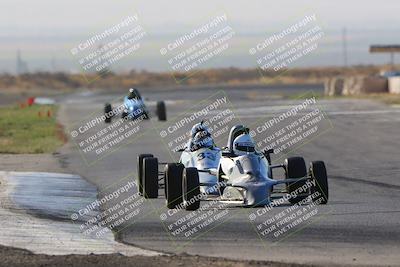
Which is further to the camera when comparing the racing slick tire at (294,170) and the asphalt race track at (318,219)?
the racing slick tire at (294,170)

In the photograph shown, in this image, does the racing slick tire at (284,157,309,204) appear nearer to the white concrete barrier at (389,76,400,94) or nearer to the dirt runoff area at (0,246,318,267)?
the dirt runoff area at (0,246,318,267)

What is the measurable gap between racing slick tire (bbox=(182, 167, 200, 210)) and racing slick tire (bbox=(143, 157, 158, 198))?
2071 mm

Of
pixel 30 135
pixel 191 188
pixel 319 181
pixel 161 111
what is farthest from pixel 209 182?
pixel 161 111

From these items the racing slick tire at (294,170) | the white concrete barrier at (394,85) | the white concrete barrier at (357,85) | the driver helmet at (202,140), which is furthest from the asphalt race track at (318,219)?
the white concrete barrier at (357,85)

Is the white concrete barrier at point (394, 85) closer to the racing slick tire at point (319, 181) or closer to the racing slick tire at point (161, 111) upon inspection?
the racing slick tire at point (161, 111)

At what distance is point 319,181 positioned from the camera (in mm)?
15742

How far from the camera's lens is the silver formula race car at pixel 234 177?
15.4m

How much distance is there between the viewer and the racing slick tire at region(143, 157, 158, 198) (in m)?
18.1

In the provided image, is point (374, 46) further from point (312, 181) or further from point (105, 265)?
point (105, 265)

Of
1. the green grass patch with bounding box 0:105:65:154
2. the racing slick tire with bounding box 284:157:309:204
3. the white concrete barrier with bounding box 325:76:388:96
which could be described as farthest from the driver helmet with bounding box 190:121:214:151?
the white concrete barrier with bounding box 325:76:388:96

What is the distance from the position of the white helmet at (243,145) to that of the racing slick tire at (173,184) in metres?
0.90

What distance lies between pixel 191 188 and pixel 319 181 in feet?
6.24

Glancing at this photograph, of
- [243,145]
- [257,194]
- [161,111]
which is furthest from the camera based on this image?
[161,111]

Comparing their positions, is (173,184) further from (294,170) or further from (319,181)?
(319,181)
